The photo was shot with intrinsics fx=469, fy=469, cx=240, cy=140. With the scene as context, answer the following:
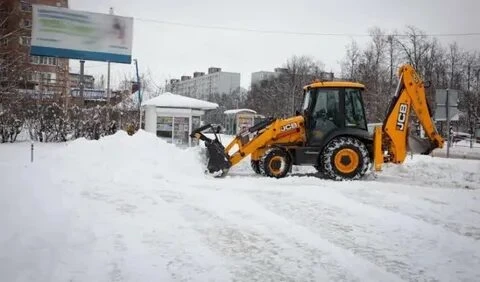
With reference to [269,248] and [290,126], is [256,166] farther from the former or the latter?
[269,248]

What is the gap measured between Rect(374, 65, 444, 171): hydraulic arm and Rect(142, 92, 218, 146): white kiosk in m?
12.2

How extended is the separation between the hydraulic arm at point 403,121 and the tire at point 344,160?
0.46m

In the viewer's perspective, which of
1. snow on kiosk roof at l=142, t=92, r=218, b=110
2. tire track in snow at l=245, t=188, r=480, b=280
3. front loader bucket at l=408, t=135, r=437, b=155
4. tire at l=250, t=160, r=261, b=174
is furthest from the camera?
snow on kiosk roof at l=142, t=92, r=218, b=110

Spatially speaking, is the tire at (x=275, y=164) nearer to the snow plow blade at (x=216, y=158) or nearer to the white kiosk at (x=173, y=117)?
the snow plow blade at (x=216, y=158)

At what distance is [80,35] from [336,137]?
21168 millimetres

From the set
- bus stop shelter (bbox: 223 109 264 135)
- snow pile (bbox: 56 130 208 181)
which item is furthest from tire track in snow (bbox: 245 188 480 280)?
bus stop shelter (bbox: 223 109 264 135)

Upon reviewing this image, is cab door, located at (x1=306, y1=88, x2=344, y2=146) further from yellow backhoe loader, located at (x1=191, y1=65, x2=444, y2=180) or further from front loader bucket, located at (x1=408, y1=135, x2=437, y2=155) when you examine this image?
front loader bucket, located at (x1=408, y1=135, x2=437, y2=155)

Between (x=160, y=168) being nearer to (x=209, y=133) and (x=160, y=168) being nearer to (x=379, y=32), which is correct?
(x=209, y=133)

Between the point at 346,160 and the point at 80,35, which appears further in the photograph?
the point at 80,35

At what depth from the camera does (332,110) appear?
45.6 ft

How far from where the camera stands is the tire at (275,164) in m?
13.8

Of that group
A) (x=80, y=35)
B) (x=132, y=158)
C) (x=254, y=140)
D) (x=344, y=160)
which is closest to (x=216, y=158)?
(x=254, y=140)

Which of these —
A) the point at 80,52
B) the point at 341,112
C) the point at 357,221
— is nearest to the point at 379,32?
the point at 80,52

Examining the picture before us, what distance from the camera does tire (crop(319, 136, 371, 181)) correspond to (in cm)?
1344
